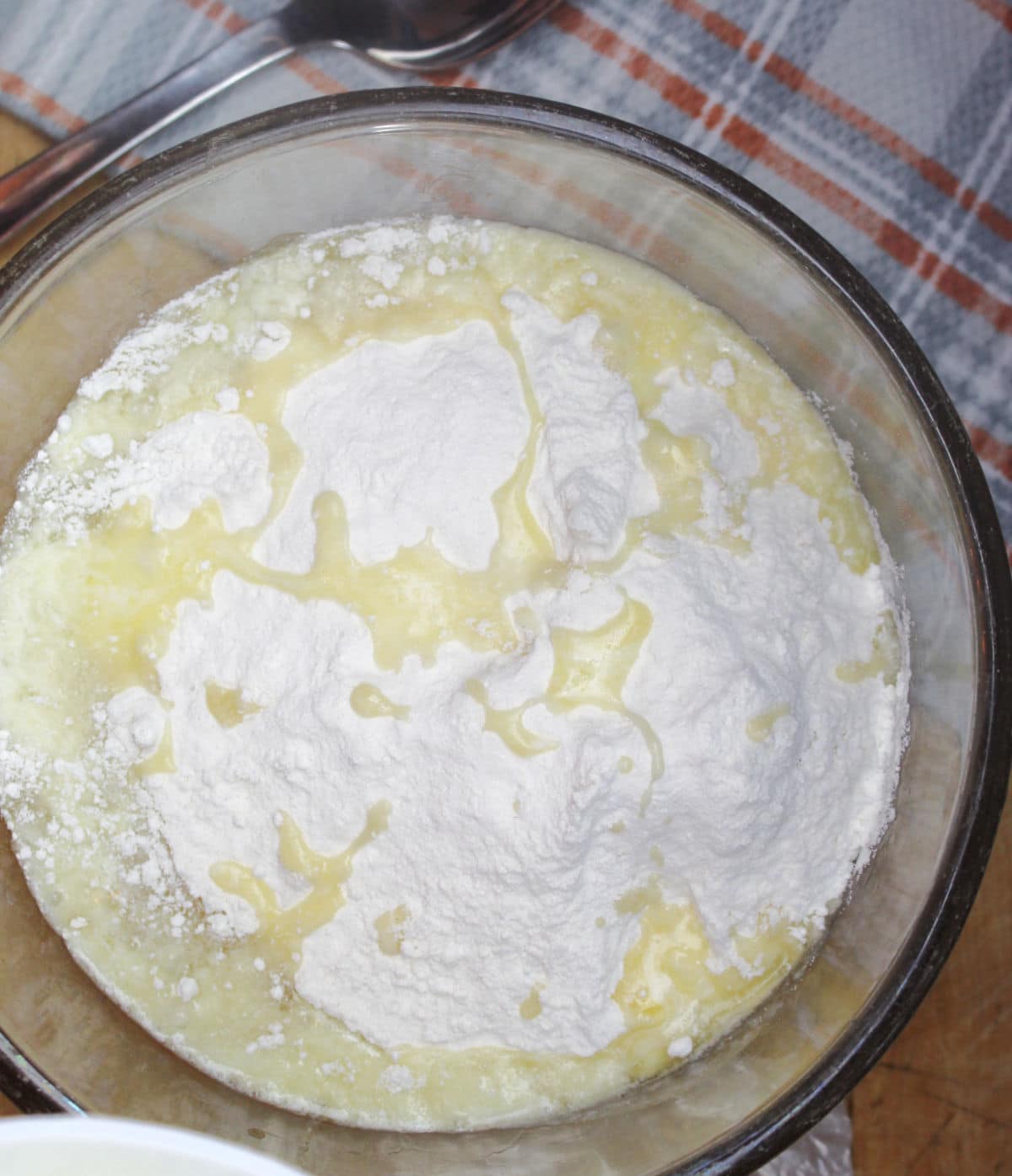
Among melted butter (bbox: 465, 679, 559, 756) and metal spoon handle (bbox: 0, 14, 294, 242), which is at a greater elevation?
metal spoon handle (bbox: 0, 14, 294, 242)

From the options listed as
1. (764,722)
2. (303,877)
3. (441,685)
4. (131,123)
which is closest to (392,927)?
(303,877)

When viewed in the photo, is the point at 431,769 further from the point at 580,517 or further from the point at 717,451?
the point at 717,451

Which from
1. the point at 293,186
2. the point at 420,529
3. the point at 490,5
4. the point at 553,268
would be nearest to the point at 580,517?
the point at 420,529

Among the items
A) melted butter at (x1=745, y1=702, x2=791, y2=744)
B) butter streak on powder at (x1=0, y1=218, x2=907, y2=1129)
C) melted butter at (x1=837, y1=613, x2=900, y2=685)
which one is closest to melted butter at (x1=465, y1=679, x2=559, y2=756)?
butter streak on powder at (x1=0, y1=218, x2=907, y2=1129)

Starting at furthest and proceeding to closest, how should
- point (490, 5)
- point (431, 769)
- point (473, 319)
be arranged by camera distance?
point (490, 5), point (473, 319), point (431, 769)

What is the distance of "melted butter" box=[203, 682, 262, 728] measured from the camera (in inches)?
33.6

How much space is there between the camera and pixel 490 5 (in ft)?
3.52

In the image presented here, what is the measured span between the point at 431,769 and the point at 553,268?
1.36ft

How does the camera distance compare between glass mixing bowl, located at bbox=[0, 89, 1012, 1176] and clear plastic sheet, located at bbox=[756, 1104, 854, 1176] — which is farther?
clear plastic sheet, located at bbox=[756, 1104, 854, 1176]

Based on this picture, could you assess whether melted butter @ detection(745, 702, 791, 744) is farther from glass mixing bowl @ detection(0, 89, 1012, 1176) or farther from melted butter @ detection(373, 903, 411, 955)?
melted butter @ detection(373, 903, 411, 955)

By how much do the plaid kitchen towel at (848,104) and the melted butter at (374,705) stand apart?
0.59 meters

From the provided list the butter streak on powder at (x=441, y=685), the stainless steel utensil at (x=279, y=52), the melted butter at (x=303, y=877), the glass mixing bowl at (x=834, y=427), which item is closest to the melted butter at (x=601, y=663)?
the butter streak on powder at (x=441, y=685)

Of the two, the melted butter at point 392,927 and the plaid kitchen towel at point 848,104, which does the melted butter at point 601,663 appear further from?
the plaid kitchen towel at point 848,104

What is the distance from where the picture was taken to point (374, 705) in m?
0.83
